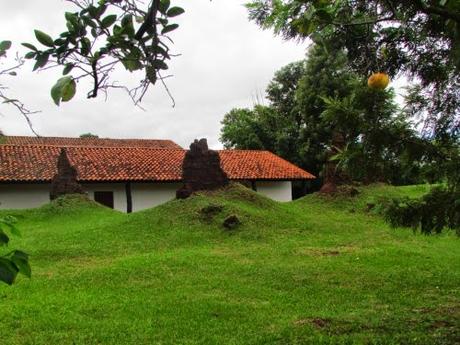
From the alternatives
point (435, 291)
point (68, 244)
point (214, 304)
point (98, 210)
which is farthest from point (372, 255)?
point (98, 210)

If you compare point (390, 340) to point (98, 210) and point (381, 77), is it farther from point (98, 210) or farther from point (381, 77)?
point (98, 210)

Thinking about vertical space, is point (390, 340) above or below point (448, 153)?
below

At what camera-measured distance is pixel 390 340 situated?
4.63 meters

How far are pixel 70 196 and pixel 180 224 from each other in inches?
185

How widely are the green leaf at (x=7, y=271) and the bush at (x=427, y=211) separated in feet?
14.4

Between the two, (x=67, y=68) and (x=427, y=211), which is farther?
(x=427, y=211)

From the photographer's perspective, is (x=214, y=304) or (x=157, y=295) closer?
(x=214, y=304)

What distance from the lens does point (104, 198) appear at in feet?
67.9

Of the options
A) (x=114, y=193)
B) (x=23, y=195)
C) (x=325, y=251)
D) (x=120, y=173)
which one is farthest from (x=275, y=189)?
(x=325, y=251)

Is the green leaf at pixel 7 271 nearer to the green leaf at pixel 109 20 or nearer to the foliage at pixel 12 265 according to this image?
the foliage at pixel 12 265

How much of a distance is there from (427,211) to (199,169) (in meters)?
9.44

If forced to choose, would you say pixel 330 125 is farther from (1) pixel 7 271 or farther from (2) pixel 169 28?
(1) pixel 7 271

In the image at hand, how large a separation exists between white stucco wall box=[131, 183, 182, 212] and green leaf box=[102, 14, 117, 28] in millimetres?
19542

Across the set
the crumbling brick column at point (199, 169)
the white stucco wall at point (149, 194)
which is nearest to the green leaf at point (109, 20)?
the crumbling brick column at point (199, 169)
